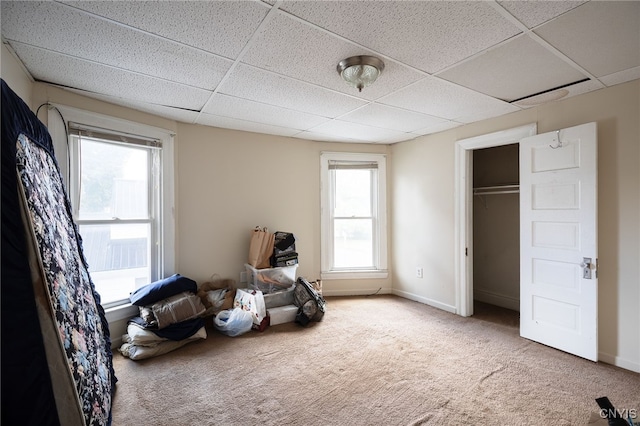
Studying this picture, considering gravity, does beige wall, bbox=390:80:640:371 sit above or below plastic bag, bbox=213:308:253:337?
above

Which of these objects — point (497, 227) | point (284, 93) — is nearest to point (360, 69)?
point (284, 93)

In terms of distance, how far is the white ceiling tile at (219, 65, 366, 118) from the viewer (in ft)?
7.34

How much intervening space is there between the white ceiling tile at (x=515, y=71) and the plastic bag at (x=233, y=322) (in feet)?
9.41

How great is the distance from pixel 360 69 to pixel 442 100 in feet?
3.70

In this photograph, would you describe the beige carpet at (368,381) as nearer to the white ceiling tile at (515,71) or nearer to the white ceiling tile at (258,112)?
the white ceiling tile at (515,71)

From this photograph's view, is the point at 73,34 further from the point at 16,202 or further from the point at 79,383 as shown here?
the point at 79,383

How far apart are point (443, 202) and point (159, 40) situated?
3.36 metres

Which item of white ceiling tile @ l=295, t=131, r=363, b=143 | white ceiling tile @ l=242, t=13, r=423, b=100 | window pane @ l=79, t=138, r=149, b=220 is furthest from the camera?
white ceiling tile @ l=295, t=131, r=363, b=143

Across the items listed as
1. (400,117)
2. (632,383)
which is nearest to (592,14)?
(400,117)

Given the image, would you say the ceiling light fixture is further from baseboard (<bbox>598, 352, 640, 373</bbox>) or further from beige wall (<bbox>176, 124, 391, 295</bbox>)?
baseboard (<bbox>598, 352, 640, 373</bbox>)

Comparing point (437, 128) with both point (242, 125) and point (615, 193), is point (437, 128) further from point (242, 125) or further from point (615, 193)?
point (242, 125)

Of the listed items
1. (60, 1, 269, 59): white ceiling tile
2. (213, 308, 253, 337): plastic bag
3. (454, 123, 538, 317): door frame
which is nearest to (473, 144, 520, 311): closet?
(454, 123, 538, 317): door frame

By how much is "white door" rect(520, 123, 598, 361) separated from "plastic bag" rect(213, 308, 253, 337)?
9.26 feet

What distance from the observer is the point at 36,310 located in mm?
1263
